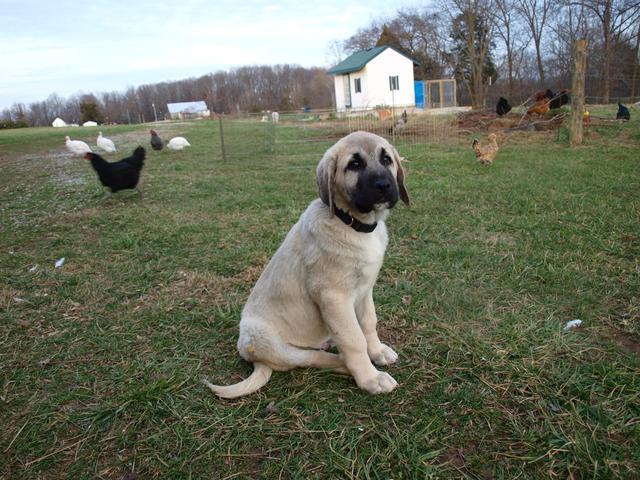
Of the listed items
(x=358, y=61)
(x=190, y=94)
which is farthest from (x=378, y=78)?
(x=190, y=94)

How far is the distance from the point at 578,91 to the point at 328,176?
12.1 meters

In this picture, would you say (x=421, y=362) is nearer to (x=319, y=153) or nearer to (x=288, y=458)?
(x=288, y=458)

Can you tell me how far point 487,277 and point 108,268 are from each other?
426 centimetres

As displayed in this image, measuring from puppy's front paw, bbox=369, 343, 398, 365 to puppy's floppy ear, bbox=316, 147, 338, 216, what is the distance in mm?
1096

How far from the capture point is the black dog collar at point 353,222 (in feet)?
9.09

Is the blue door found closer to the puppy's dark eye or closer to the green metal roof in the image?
the green metal roof

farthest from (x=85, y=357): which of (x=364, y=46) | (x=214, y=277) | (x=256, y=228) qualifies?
(x=364, y=46)

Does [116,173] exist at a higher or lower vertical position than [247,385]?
A: higher

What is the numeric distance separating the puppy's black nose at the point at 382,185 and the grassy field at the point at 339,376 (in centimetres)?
131

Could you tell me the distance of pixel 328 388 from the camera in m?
2.84

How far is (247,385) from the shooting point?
9.22ft

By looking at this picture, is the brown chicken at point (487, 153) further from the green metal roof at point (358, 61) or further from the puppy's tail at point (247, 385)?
the green metal roof at point (358, 61)

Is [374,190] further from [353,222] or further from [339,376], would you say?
[339,376]

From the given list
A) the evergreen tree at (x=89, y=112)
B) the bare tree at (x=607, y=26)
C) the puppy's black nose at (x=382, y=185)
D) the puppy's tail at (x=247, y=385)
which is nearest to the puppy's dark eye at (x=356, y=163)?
the puppy's black nose at (x=382, y=185)
